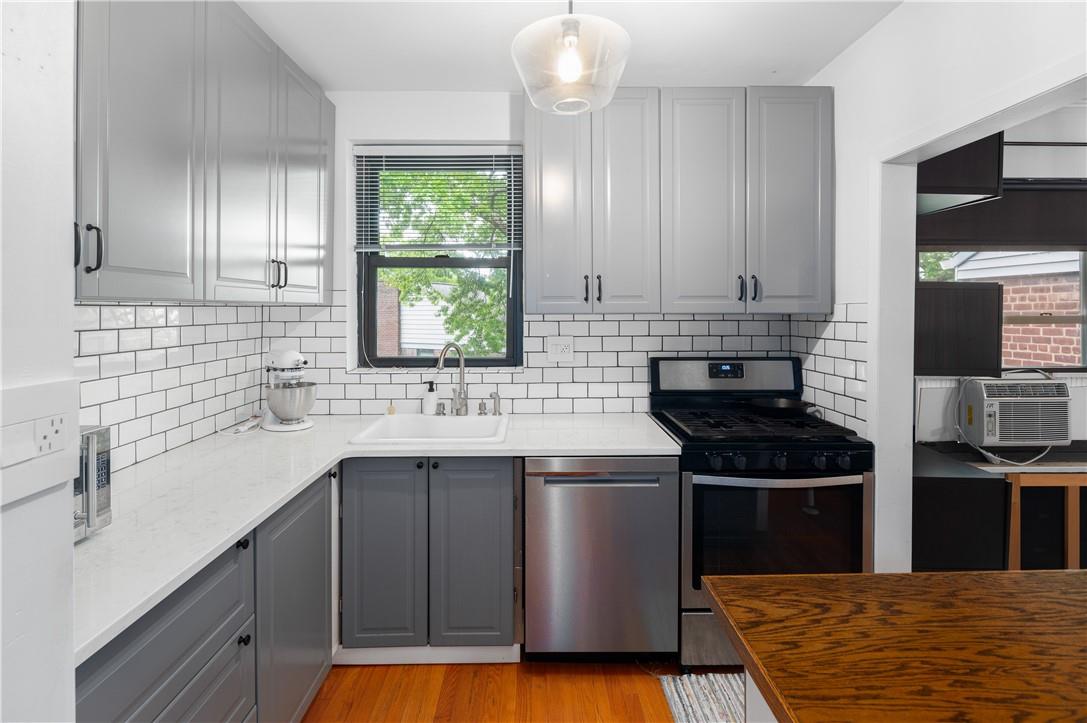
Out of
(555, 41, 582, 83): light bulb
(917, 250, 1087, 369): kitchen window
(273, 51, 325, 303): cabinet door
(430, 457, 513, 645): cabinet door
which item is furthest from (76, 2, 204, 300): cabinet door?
(917, 250, 1087, 369): kitchen window

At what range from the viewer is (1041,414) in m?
2.62

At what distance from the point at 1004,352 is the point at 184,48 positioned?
3.86 m

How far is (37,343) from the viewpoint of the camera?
2.15 feet

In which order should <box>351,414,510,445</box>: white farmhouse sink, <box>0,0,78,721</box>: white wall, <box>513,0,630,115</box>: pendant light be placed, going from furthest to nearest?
<box>351,414,510,445</box>: white farmhouse sink < <box>513,0,630,115</box>: pendant light < <box>0,0,78,721</box>: white wall

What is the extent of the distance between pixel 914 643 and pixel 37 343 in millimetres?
1267

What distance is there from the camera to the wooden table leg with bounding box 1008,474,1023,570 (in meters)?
2.53

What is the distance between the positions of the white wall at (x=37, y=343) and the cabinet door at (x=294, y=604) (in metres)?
0.90

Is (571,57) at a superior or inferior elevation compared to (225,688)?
superior

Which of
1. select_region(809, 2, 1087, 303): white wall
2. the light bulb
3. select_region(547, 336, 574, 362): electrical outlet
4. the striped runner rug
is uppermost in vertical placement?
select_region(809, 2, 1087, 303): white wall

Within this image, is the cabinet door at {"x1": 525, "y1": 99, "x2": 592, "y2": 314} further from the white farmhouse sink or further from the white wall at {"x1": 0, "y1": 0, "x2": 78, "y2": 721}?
the white wall at {"x1": 0, "y1": 0, "x2": 78, "y2": 721}

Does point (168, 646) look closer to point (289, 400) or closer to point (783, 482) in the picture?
point (289, 400)

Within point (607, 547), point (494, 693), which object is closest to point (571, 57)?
point (607, 547)

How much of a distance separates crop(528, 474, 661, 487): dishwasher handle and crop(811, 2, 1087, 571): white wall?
0.91 metres

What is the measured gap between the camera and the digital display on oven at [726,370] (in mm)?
2799
